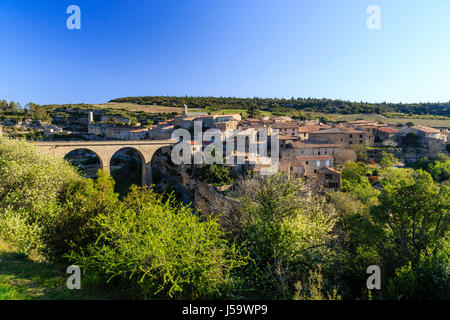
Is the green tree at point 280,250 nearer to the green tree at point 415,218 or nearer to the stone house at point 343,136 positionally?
the green tree at point 415,218

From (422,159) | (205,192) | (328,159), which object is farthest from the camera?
(422,159)

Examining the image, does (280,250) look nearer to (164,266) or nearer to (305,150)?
(164,266)

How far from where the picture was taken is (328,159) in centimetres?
2916

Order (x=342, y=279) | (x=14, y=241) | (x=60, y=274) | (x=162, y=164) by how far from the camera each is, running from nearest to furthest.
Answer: (x=60, y=274) → (x=342, y=279) → (x=14, y=241) → (x=162, y=164)

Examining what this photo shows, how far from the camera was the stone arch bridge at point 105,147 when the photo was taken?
29484 mm

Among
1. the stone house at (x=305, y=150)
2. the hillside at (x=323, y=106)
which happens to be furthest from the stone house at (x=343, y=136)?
the hillside at (x=323, y=106)

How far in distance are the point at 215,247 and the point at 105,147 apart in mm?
30679

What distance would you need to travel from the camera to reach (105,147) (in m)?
33.5

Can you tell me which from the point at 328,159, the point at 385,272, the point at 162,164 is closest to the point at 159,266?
the point at 385,272

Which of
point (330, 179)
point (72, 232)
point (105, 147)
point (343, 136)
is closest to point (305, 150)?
point (330, 179)

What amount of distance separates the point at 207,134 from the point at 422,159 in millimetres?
34170
